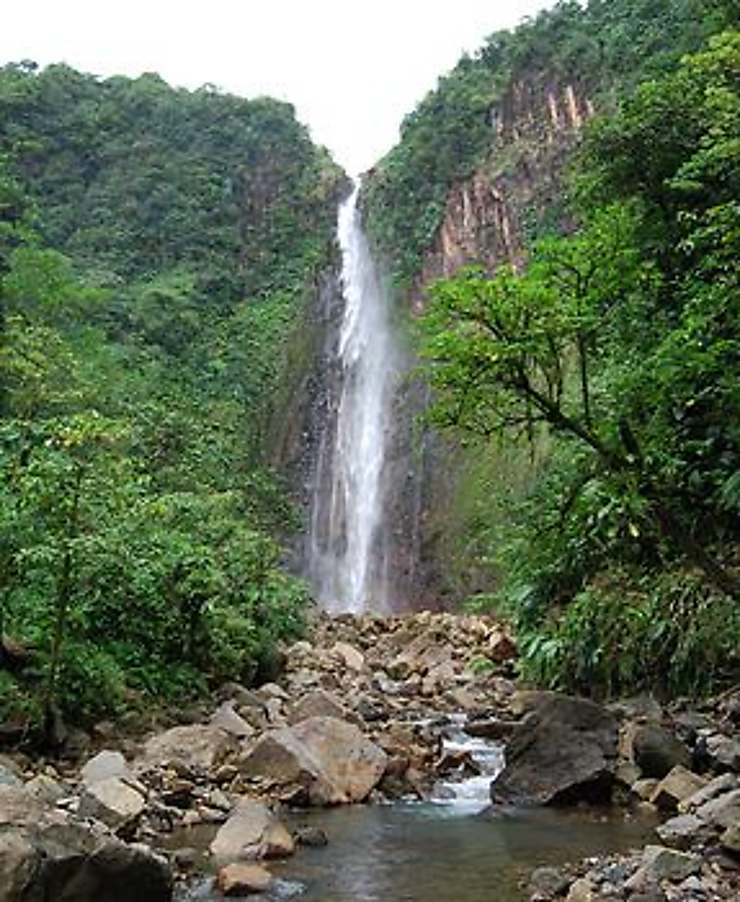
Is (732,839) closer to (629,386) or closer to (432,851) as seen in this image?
(432,851)

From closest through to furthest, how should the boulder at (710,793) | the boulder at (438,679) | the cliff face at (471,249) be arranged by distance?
1. the boulder at (710,793)
2. the boulder at (438,679)
3. the cliff face at (471,249)

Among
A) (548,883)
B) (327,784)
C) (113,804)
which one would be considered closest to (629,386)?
(548,883)

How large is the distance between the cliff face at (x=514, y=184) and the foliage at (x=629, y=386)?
18092mm

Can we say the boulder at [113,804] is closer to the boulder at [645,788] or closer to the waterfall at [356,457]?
the boulder at [645,788]

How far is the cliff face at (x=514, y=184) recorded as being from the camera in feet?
112

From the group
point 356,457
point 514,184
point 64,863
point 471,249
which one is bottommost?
point 64,863

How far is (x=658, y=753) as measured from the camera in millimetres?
9984

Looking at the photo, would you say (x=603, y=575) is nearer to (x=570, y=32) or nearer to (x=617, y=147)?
(x=617, y=147)

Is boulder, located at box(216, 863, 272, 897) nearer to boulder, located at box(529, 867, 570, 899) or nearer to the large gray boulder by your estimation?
the large gray boulder

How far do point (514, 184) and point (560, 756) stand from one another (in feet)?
90.9

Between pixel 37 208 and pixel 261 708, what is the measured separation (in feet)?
120

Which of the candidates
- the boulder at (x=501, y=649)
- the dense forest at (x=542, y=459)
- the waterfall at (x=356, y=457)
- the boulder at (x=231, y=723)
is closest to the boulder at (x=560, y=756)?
the dense forest at (x=542, y=459)

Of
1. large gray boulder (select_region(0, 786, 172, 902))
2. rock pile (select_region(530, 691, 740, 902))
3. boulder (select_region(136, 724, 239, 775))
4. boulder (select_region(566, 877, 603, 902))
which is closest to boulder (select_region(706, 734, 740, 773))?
rock pile (select_region(530, 691, 740, 902))

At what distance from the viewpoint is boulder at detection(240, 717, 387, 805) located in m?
9.88
